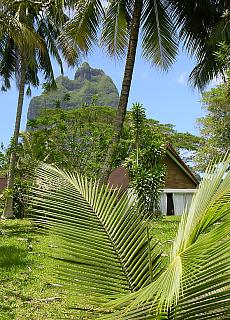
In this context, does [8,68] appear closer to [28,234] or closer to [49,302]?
[28,234]

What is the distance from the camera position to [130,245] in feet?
6.08

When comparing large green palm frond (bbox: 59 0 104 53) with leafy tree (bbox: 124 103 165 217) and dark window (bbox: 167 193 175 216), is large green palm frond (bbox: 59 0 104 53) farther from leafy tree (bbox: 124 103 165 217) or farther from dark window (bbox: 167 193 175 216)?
dark window (bbox: 167 193 175 216)

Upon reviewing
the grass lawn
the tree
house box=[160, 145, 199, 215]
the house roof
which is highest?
the tree

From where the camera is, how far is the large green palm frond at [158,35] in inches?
443

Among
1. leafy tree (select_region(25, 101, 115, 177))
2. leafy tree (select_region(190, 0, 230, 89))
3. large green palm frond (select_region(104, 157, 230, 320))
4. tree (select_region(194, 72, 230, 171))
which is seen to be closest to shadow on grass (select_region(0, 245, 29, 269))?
leafy tree (select_region(25, 101, 115, 177))

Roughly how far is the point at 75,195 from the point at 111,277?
1.27 feet

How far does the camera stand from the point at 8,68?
18.8 meters

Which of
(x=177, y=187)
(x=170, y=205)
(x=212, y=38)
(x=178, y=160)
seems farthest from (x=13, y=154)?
(x=170, y=205)

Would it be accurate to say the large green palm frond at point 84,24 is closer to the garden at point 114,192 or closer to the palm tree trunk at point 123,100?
the garden at point 114,192

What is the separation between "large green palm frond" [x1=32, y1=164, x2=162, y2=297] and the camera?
1.75 m

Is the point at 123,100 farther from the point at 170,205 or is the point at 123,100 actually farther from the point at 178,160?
the point at 170,205

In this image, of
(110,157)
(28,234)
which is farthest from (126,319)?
(28,234)

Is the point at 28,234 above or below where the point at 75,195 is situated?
below

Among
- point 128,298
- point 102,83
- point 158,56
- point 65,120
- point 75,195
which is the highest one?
point 102,83
